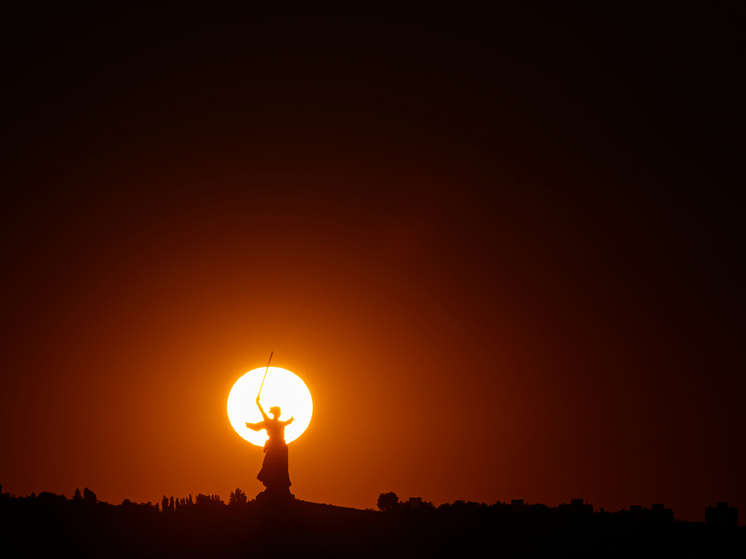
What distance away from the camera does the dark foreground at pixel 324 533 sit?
1681 cm

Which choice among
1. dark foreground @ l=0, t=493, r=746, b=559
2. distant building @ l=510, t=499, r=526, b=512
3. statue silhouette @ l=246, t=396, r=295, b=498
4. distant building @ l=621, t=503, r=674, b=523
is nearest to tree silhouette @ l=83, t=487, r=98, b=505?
dark foreground @ l=0, t=493, r=746, b=559

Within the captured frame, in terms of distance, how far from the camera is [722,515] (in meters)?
18.2

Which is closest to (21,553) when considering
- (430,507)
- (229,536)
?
(229,536)

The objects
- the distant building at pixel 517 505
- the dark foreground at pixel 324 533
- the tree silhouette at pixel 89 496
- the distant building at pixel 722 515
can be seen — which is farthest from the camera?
the distant building at pixel 517 505

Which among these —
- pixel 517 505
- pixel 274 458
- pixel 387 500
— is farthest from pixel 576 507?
pixel 274 458

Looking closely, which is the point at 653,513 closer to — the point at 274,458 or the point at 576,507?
the point at 576,507

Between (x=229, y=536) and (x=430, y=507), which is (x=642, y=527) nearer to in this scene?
(x=430, y=507)

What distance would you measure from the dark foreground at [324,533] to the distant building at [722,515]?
47 centimetres

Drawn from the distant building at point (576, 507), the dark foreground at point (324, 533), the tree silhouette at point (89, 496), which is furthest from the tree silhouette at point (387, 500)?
the tree silhouette at point (89, 496)

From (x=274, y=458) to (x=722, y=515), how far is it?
34.3 feet

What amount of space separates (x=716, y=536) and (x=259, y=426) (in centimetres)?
1055

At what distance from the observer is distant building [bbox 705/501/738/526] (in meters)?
18.1

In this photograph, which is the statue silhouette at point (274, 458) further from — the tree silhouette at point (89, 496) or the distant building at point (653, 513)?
the distant building at point (653, 513)

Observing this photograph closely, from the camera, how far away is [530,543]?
1745 cm
